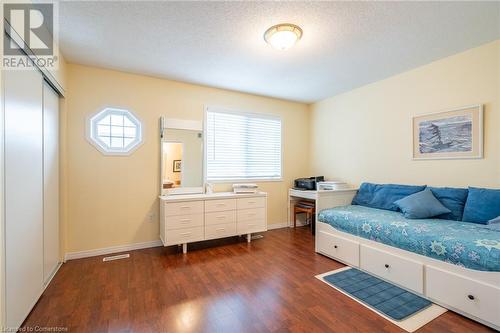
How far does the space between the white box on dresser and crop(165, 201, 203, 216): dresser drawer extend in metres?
1.76

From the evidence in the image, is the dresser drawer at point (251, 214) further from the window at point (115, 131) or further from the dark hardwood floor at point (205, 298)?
the window at point (115, 131)

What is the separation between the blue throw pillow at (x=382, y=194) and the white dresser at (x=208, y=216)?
147cm

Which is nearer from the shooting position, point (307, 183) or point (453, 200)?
point (453, 200)

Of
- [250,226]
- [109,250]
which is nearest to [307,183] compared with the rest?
[250,226]

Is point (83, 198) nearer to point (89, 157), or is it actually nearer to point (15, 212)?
point (89, 157)

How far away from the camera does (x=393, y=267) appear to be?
7.16ft

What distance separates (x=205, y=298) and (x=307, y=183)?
272 cm

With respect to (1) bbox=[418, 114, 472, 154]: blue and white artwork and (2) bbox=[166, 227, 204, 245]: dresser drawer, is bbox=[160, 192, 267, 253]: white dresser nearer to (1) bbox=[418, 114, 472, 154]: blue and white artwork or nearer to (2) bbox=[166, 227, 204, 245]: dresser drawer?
(2) bbox=[166, 227, 204, 245]: dresser drawer

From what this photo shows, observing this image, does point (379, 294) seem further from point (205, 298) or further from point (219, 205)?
point (219, 205)

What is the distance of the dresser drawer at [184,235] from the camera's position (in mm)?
2932

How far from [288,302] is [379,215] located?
4.91 ft

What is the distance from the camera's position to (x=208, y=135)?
12.2ft

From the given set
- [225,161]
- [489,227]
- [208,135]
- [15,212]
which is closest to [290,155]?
[225,161]

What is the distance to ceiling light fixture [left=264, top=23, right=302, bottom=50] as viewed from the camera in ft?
6.79
